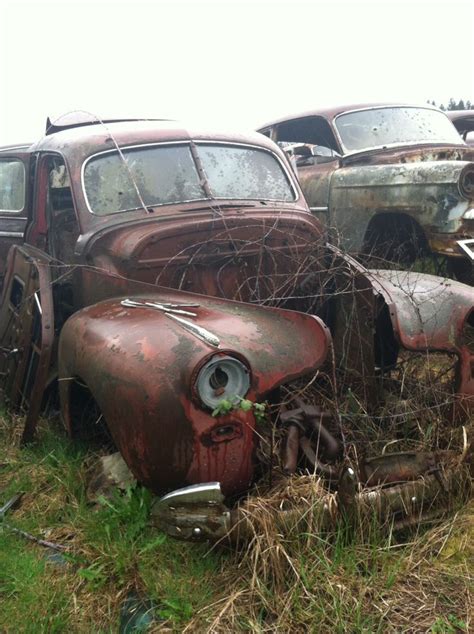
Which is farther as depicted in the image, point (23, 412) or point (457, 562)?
point (23, 412)

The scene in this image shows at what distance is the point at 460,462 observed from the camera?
2.61 metres

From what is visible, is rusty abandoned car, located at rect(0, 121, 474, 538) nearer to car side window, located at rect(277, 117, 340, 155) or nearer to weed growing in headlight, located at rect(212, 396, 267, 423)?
weed growing in headlight, located at rect(212, 396, 267, 423)

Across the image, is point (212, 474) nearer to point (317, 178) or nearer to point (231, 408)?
point (231, 408)

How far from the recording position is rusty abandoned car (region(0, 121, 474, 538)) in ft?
7.84

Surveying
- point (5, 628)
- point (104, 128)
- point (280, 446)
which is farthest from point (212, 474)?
point (104, 128)

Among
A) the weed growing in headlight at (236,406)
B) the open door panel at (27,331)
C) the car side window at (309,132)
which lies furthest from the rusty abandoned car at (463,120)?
the weed growing in headlight at (236,406)

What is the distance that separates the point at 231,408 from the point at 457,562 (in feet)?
3.41

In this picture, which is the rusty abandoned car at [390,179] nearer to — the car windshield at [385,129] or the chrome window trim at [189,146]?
the car windshield at [385,129]

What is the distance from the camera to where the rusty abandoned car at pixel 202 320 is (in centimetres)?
239

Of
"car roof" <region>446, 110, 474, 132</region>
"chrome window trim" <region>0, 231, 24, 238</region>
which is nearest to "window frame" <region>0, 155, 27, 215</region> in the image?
"chrome window trim" <region>0, 231, 24, 238</region>

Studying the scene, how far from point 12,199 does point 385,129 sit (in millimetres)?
3518

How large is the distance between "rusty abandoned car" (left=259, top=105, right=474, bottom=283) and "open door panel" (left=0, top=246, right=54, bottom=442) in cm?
212

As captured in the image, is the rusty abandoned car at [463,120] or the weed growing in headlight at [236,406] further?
the rusty abandoned car at [463,120]

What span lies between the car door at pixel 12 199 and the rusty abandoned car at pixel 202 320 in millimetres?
29
